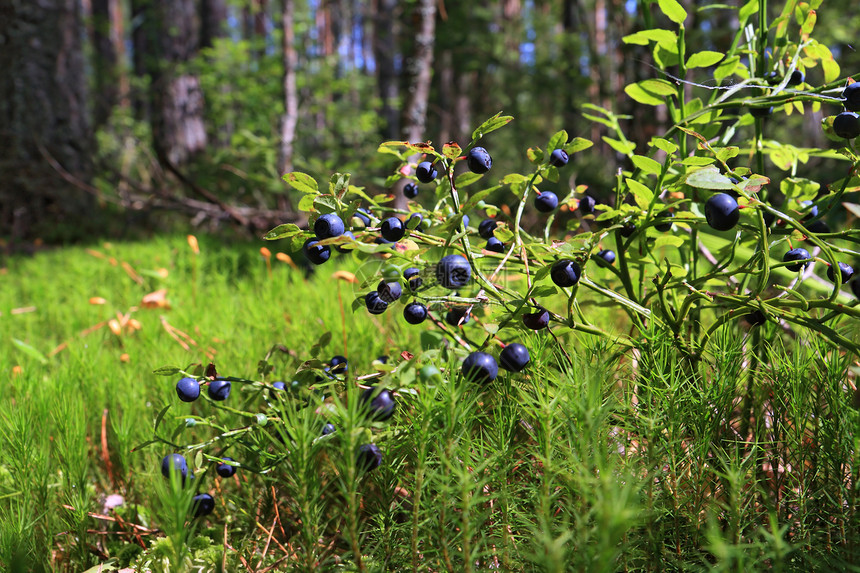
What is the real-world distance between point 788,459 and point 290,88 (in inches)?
183

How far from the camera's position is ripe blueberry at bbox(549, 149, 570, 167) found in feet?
3.14

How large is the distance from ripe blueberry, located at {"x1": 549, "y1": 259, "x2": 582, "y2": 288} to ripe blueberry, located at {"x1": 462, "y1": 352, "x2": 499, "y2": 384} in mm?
165

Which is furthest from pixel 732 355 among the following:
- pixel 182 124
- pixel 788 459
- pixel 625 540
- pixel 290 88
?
pixel 182 124

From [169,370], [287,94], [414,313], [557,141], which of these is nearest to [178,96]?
[287,94]

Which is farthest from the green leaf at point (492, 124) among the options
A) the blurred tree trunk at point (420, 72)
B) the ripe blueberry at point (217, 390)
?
the blurred tree trunk at point (420, 72)

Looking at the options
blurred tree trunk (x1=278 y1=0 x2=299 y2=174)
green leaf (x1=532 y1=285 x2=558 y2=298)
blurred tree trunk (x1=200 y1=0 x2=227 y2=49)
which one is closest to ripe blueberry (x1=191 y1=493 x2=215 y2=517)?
green leaf (x1=532 y1=285 x2=558 y2=298)

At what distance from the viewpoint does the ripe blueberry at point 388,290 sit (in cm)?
77

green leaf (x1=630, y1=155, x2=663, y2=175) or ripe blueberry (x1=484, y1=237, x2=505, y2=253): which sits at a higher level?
green leaf (x1=630, y1=155, x2=663, y2=175)

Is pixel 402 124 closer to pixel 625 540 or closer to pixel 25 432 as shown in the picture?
pixel 25 432

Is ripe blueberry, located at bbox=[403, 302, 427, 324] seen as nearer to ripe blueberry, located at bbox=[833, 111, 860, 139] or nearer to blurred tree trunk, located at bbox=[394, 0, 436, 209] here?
ripe blueberry, located at bbox=[833, 111, 860, 139]

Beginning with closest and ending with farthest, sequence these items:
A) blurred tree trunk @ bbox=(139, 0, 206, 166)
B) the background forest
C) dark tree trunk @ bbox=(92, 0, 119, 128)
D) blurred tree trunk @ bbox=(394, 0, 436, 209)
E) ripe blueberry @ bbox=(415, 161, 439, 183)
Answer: ripe blueberry @ bbox=(415, 161, 439, 183) → blurred tree trunk @ bbox=(394, 0, 436, 209) → the background forest → blurred tree trunk @ bbox=(139, 0, 206, 166) → dark tree trunk @ bbox=(92, 0, 119, 128)

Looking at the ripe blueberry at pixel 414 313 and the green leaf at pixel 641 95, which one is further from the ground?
the green leaf at pixel 641 95

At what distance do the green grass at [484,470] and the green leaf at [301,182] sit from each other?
12.8 inches

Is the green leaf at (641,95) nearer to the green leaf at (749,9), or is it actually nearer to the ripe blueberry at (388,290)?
the green leaf at (749,9)
